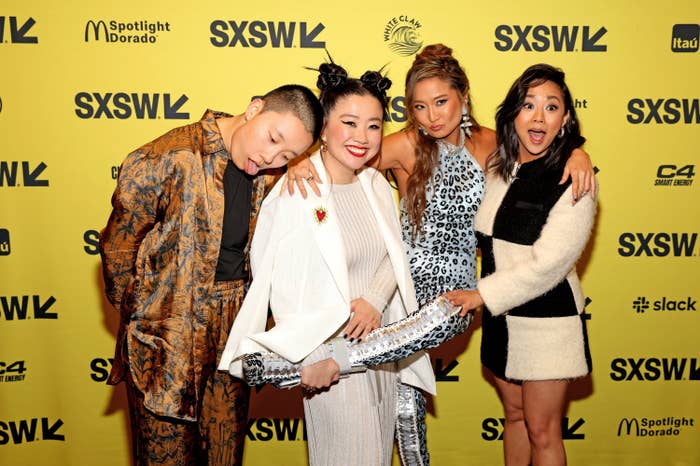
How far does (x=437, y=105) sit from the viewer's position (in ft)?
7.55

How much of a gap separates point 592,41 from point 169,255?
2.40 metres

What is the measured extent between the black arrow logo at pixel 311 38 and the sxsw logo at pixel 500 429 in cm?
232

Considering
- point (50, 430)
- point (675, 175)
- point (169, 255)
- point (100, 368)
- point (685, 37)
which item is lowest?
point (50, 430)

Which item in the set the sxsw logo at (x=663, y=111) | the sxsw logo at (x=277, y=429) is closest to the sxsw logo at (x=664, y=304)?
the sxsw logo at (x=663, y=111)

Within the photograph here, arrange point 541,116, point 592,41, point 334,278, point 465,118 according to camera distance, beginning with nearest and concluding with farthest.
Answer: point 334,278
point 541,116
point 465,118
point 592,41

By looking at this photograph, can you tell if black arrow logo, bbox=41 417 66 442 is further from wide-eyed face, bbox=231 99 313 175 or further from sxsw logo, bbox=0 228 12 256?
wide-eyed face, bbox=231 99 313 175

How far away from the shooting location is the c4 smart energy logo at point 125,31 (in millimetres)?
2936

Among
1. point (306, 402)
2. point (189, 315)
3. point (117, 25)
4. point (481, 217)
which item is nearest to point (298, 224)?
point (189, 315)

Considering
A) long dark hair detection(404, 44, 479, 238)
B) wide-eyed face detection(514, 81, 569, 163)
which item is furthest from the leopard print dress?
wide-eyed face detection(514, 81, 569, 163)

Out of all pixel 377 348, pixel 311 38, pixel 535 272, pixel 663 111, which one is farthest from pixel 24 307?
pixel 663 111

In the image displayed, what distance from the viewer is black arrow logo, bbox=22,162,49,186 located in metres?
3.03

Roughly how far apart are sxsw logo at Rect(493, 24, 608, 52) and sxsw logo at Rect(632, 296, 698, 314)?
1394mm

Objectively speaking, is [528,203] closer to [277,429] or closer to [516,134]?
[516,134]

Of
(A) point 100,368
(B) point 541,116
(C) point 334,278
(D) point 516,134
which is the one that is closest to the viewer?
(C) point 334,278
